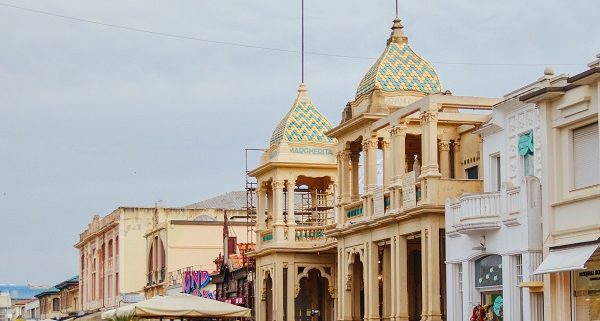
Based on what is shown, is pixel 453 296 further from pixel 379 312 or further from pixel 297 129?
pixel 297 129

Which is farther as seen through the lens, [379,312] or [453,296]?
[379,312]

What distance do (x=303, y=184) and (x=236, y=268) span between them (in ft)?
20.6

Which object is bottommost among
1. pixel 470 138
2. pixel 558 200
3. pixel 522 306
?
pixel 522 306

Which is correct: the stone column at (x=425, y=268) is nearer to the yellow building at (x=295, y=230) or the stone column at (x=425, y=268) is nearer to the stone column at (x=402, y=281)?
the stone column at (x=402, y=281)

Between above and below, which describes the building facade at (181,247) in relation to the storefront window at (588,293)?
above

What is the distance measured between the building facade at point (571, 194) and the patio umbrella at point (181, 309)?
8273 millimetres

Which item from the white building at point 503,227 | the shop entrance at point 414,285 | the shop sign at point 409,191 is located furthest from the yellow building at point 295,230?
the white building at point 503,227

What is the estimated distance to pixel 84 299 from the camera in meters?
96.4

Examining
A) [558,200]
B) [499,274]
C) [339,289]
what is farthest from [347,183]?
[558,200]

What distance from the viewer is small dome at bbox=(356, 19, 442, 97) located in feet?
134

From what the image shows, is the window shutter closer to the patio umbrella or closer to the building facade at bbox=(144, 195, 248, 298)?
the patio umbrella

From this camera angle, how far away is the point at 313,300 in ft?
169

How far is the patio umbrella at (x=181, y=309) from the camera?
107 feet

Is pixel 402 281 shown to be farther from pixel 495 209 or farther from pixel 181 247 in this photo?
pixel 181 247
